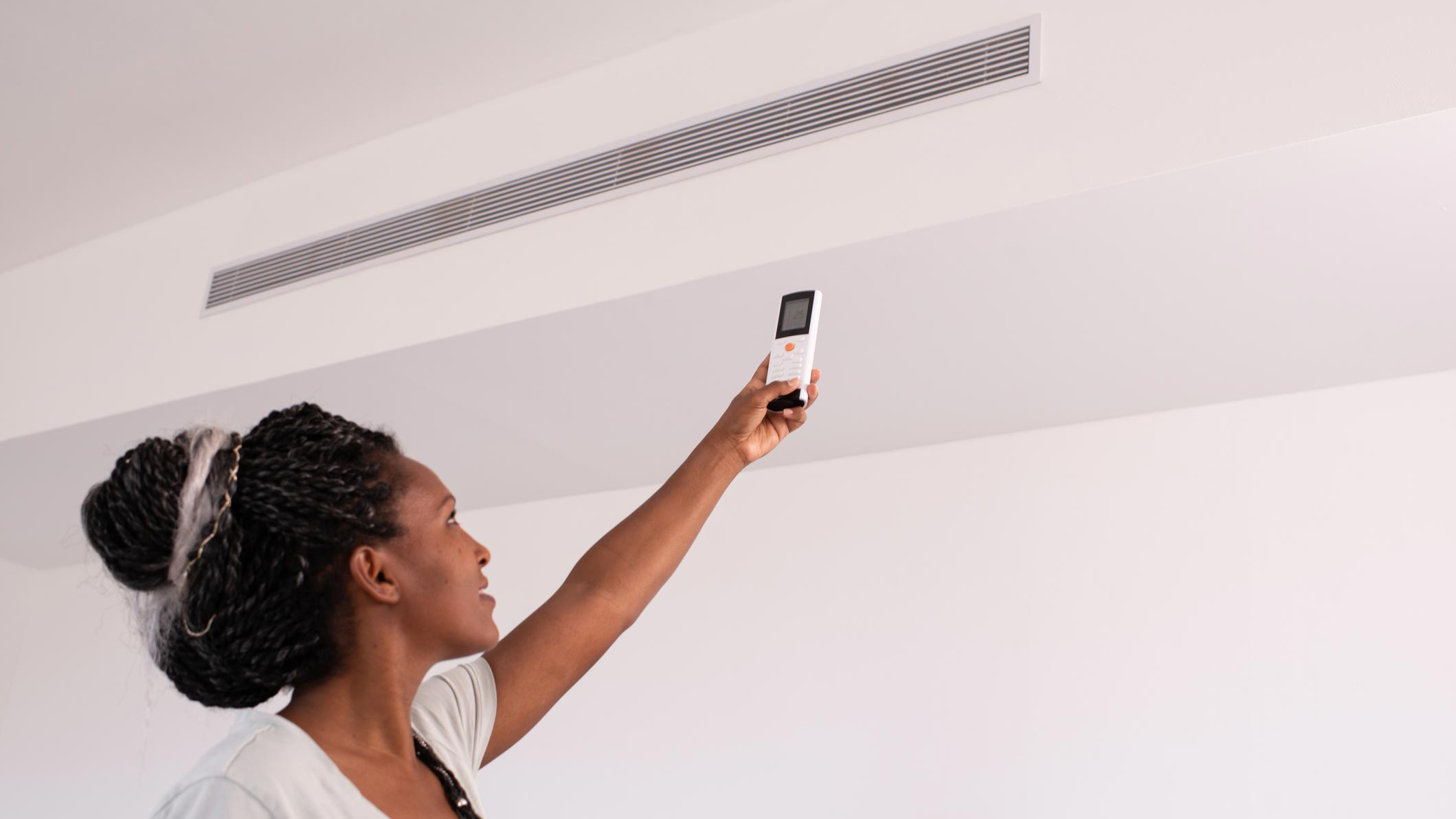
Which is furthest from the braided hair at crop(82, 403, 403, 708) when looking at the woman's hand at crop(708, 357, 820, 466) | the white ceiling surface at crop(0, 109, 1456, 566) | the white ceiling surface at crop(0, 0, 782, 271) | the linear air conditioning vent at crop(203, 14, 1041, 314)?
the white ceiling surface at crop(0, 0, 782, 271)

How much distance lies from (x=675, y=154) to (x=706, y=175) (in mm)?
101

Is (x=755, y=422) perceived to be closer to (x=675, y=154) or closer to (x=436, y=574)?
(x=436, y=574)

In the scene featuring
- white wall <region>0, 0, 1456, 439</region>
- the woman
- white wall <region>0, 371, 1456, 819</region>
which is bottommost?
the woman

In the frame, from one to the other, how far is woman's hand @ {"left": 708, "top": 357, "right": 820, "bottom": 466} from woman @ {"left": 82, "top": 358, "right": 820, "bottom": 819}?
33cm

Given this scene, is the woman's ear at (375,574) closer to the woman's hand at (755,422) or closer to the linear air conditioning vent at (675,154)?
the woman's hand at (755,422)

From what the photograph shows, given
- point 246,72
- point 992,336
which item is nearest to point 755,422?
point 992,336

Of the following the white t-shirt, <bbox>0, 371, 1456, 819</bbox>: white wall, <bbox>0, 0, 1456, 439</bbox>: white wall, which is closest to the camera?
the white t-shirt

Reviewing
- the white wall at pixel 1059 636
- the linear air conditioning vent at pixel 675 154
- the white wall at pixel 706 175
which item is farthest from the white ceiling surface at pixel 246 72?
the white wall at pixel 1059 636

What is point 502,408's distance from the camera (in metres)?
3.07

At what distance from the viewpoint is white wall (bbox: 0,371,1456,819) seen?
100 inches

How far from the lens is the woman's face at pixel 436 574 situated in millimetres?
1040

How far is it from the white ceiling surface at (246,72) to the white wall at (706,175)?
6 cm

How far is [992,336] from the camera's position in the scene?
8.32ft

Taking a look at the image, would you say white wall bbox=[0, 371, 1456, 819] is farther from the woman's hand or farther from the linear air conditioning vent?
the woman's hand
